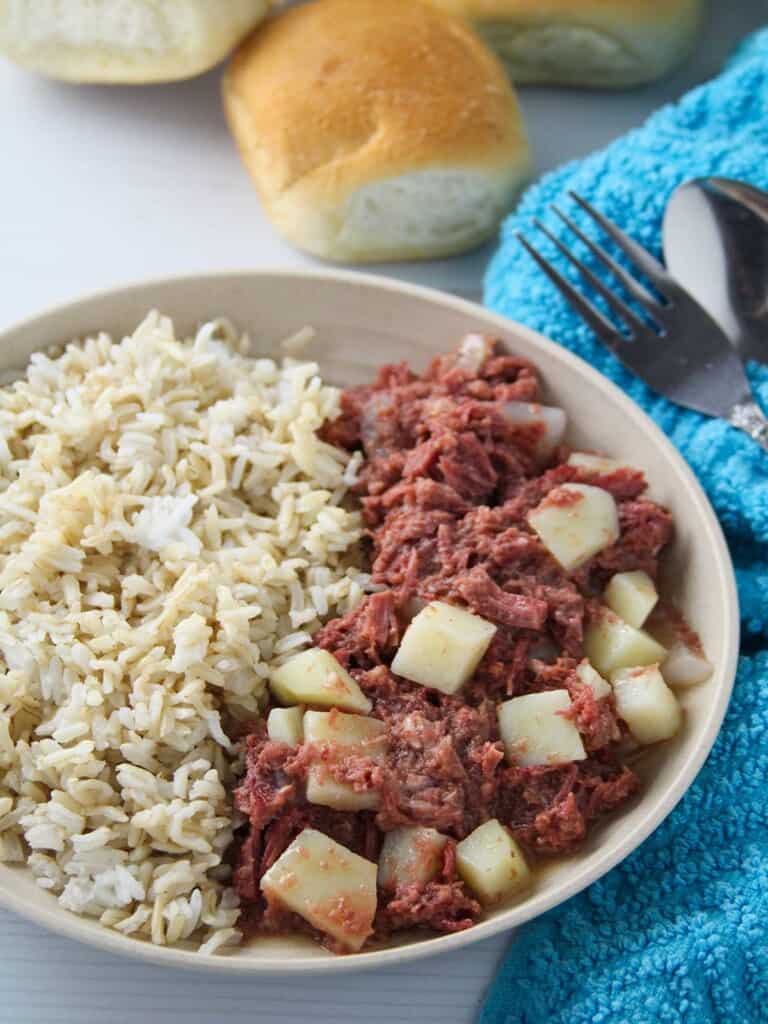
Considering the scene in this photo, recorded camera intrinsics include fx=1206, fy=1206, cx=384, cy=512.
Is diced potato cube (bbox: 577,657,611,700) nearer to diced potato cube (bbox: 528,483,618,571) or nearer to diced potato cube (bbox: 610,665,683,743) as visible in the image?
diced potato cube (bbox: 610,665,683,743)

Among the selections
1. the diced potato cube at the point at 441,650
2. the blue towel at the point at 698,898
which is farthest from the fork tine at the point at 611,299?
the diced potato cube at the point at 441,650

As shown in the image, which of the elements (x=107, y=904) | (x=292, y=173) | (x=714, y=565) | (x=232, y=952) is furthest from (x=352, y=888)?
(x=292, y=173)

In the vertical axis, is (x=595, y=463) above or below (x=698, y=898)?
above

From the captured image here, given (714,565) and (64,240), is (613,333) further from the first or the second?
(64,240)

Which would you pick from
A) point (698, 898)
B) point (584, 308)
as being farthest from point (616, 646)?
point (584, 308)

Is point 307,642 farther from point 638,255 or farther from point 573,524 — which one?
point 638,255

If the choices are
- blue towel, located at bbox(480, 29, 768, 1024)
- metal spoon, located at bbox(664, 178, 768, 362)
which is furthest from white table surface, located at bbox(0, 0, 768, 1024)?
blue towel, located at bbox(480, 29, 768, 1024)

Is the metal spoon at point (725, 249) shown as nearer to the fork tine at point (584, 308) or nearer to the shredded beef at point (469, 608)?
the fork tine at point (584, 308)
